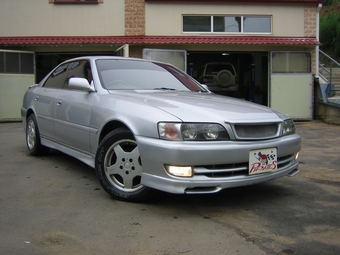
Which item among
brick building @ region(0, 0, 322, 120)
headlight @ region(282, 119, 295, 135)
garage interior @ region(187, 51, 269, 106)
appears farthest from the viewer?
garage interior @ region(187, 51, 269, 106)

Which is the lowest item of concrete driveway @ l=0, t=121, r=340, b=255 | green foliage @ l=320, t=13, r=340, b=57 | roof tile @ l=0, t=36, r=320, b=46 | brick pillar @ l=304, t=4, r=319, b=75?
concrete driveway @ l=0, t=121, r=340, b=255

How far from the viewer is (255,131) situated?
3441mm

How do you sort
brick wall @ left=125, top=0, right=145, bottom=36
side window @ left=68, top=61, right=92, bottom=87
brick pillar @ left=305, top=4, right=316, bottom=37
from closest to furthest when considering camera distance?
side window @ left=68, top=61, right=92, bottom=87
brick wall @ left=125, top=0, right=145, bottom=36
brick pillar @ left=305, top=4, right=316, bottom=37

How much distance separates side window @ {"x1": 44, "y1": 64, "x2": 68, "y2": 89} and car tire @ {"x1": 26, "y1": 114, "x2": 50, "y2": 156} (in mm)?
589

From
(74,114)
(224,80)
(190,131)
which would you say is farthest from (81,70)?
(224,80)

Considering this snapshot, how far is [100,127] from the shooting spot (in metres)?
3.90

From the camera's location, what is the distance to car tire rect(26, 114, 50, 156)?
563 centimetres

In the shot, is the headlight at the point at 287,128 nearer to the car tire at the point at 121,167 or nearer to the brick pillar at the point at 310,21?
the car tire at the point at 121,167

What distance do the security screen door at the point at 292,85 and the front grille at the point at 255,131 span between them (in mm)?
9575

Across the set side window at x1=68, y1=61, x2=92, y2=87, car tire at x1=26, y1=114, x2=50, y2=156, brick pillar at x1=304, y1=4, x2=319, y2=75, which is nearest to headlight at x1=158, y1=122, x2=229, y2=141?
side window at x1=68, y1=61, x2=92, y2=87

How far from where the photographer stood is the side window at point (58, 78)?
521 cm

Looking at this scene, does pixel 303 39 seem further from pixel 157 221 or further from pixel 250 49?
pixel 157 221

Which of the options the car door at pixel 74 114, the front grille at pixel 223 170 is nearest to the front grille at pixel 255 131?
the front grille at pixel 223 170

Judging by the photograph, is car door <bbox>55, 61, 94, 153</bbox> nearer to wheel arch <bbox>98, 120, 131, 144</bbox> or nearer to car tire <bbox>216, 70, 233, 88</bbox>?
wheel arch <bbox>98, 120, 131, 144</bbox>
